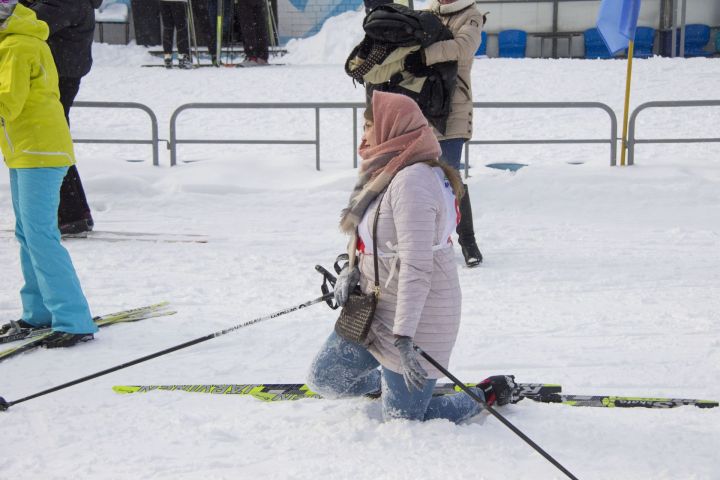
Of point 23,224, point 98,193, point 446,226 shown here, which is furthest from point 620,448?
point 98,193

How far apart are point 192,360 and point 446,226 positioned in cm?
169

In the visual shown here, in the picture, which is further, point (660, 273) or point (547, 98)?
point (547, 98)

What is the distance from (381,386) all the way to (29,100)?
2236mm

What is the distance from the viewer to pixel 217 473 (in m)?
3.02

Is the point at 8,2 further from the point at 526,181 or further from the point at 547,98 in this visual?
the point at 547,98

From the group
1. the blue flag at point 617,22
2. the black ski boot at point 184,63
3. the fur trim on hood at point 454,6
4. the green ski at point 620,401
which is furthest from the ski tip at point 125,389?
the black ski boot at point 184,63

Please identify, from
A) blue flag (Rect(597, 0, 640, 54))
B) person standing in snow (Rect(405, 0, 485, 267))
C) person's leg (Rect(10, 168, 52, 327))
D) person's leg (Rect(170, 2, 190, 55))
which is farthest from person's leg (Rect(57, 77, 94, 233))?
person's leg (Rect(170, 2, 190, 55))

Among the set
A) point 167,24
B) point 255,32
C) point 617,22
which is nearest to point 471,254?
point 617,22

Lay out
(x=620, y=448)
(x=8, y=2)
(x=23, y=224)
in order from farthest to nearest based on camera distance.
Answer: (x=23, y=224), (x=8, y=2), (x=620, y=448)

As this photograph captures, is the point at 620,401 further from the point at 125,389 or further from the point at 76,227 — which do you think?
the point at 76,227

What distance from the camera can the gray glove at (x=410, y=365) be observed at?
3.00 meters

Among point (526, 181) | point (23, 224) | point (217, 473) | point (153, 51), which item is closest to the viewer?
point (217, 473)

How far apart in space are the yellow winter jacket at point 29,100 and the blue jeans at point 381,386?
1845 millimetres

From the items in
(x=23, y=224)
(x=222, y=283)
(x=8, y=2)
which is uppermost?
(x=8, y=2)
